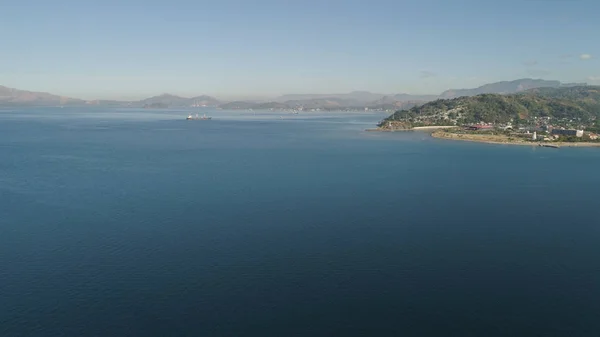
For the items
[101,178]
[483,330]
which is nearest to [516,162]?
[483,330]

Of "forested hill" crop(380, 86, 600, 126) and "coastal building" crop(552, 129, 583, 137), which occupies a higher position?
"forested hill" crop(380, 86, 600, 126)

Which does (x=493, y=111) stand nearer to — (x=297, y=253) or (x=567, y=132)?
(x=567, y=132)

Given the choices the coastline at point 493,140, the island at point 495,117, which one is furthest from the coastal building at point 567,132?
the coastline at point 493,140

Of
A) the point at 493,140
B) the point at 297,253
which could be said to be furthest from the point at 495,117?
the point at 297,253

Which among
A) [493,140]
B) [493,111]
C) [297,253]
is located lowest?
[297,253]

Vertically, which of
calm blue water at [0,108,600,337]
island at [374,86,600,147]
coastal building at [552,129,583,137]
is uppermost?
island at [374,86,600,147]

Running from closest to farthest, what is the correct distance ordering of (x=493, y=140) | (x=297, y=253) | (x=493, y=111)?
(x=297, y=253) → (x=493, y=140) → (x=493, y=111)

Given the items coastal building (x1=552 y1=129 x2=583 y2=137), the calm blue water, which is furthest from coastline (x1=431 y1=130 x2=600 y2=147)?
the calm blue water

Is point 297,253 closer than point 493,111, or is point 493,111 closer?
point 297,253

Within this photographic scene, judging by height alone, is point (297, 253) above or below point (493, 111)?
below

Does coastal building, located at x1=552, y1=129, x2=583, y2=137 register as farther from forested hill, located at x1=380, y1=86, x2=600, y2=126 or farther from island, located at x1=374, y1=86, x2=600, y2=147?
forested hill, located at x1=380, y1=86, x2=600, y2=126
